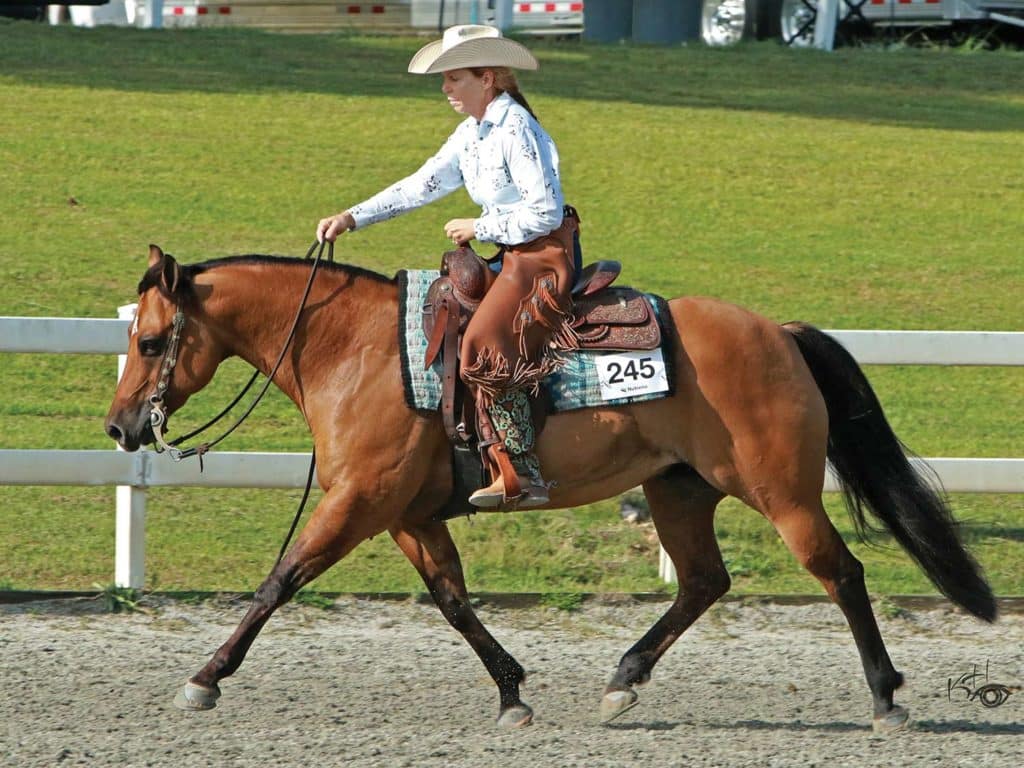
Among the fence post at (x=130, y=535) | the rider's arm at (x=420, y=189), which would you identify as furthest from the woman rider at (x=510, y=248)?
the fence post at (x=130, y=535)

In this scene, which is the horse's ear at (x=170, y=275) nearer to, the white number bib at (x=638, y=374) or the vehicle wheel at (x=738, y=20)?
the white number bib at (x=638, y=374)

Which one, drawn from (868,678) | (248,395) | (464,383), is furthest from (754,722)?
(248,395)

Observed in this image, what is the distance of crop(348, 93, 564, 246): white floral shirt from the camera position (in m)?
5.30

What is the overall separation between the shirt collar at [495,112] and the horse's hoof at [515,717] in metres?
1.93

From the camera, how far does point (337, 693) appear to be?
5809 millimetres

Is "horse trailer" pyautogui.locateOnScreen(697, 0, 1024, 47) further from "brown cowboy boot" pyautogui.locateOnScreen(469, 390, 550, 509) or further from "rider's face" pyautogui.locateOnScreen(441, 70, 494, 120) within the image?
"brown cowboy boot" pyautogui.locateOnScreen(469, 390, 550, 509)

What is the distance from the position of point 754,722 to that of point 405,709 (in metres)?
1.20

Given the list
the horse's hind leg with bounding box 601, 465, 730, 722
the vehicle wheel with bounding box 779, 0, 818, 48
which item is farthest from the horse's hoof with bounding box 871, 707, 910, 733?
the vehicle wheel with bounding box 779, 0, 818, 48

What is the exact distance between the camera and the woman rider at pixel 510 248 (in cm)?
531

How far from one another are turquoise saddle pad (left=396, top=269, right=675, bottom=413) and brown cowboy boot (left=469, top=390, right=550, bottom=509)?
14cm

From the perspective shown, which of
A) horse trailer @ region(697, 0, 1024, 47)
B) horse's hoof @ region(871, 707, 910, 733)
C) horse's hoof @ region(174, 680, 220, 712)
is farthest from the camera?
horse trailer @ region(697, 0, 1024, 47)

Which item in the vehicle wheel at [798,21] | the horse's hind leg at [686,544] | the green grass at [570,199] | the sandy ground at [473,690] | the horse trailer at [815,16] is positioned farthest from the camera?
the vehicle wheel at [798,21]

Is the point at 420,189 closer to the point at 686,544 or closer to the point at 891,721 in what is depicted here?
the point at 686,544

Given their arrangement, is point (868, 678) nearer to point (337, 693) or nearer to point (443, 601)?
point (443, 601)
